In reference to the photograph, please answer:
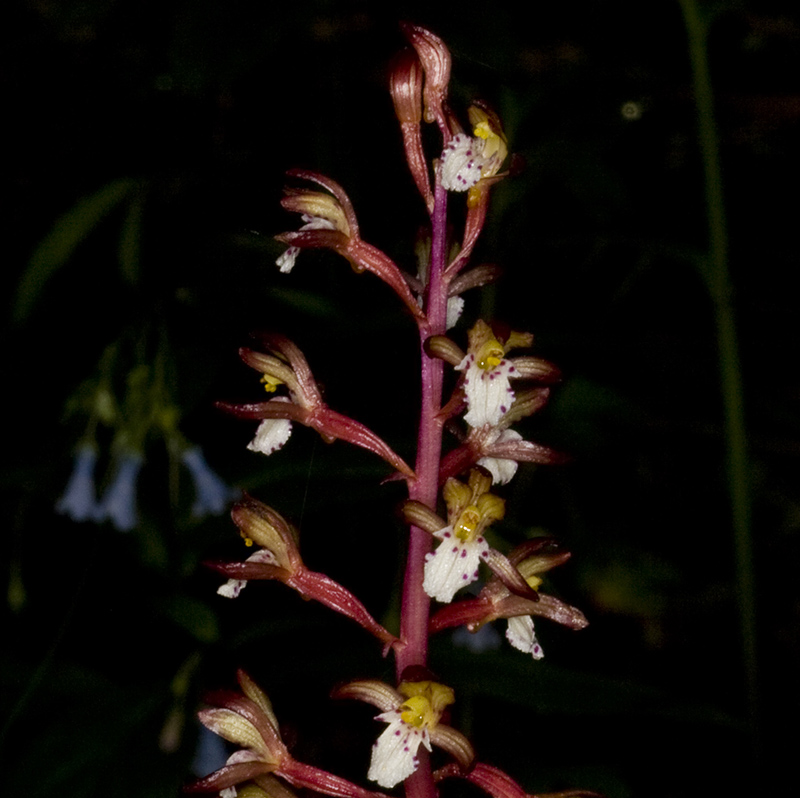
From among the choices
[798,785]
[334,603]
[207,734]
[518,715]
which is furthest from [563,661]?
[334,603]

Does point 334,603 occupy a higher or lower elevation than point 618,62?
lower

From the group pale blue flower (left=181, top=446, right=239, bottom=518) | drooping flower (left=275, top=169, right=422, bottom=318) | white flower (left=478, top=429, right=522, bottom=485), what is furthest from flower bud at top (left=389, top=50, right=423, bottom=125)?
pale blue flower (left=181, top=446, right=239, bottom=518)

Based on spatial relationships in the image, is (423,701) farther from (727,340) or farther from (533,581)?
(727,340)

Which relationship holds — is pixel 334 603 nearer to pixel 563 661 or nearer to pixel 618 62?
pixel 563 661

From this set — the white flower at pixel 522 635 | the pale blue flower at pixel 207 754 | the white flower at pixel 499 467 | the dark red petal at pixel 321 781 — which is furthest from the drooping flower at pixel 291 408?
the pale blue flower at pixel 207 754

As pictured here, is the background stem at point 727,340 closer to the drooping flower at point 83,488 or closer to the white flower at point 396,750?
the white flower at point 396,750

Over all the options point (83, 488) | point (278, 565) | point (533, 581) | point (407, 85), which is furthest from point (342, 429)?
point (83, 488)
